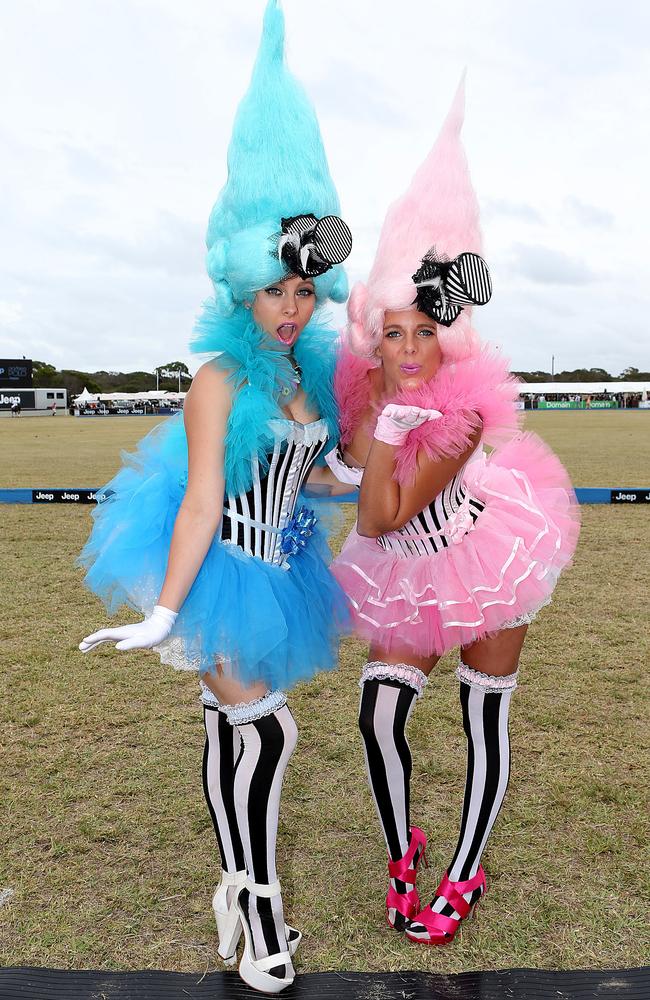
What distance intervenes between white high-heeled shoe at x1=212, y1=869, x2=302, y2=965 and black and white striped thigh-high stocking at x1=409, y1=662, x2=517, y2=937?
38 cm

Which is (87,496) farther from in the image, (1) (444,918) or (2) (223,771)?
(1) (444,918)

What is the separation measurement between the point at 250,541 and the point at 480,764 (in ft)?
3.53

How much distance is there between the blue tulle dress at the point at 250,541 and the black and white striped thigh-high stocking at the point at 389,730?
172 mm

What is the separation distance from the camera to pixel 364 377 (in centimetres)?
248

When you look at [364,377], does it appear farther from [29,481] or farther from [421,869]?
[29,481]

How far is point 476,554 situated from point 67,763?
89.3 inches

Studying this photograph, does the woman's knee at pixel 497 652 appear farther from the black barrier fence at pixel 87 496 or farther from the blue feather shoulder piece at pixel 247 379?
the black barrier fence at pixel 87 496

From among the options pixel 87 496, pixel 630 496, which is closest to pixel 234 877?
pixel 87 496

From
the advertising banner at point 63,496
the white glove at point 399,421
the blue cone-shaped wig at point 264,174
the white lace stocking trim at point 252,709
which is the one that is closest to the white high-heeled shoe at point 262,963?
the white lace stocking trim at point 252,709

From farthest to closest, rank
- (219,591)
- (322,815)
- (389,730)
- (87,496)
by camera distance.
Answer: (87,496) < (322,815) < (389,730) < (219,591)

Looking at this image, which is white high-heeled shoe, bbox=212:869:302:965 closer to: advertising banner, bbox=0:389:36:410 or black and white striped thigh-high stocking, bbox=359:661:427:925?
black and white striped thigh-high stocking, bbox=359:661:427:925

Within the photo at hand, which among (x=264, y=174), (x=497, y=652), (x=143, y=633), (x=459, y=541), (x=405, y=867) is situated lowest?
(x=405, y=867)

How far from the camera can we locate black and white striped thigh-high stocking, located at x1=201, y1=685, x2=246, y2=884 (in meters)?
2.38

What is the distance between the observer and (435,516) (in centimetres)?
246
